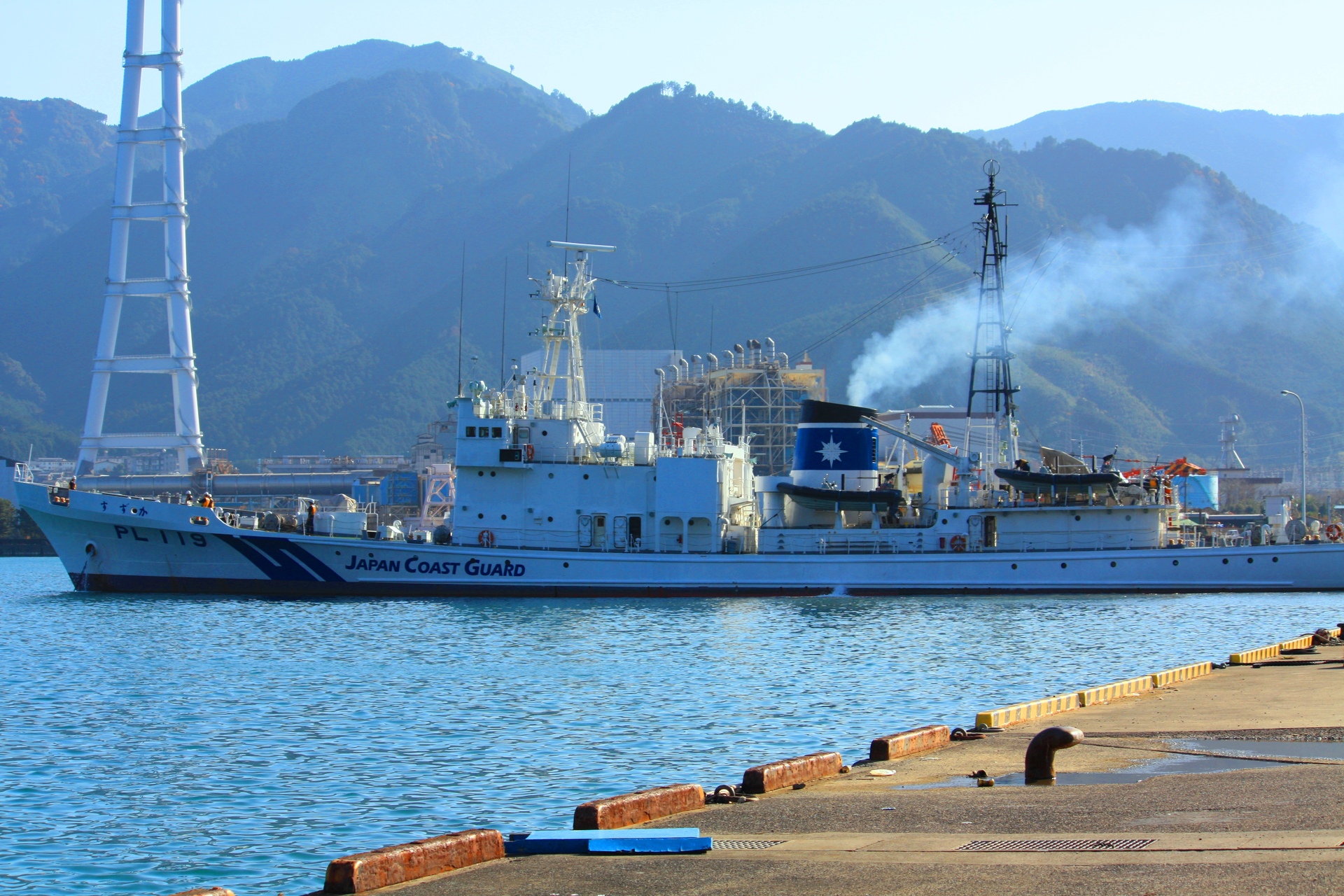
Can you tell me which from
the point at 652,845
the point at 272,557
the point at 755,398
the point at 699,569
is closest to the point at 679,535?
the point at 699,569

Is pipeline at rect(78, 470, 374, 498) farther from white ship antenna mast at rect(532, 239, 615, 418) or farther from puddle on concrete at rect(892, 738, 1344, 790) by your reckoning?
puddle on concrete at rect(892, 738, 1344, 790)

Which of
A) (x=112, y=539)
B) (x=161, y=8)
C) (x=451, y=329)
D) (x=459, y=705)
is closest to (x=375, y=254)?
(x=451, y=329)

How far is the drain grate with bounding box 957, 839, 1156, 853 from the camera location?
22.4 ft

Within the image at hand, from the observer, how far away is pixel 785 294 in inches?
4993

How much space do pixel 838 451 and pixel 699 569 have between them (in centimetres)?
516

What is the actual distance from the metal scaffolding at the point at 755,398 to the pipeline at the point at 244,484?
2576cm

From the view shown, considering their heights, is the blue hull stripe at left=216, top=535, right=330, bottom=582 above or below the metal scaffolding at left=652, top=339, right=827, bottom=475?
below

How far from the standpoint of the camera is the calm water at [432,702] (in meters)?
10.6

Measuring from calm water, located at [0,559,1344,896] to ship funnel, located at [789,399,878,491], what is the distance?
4643 millimetres

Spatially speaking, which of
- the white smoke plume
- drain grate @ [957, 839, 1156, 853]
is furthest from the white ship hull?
the white smoke plume

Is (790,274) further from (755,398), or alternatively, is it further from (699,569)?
(699,569)

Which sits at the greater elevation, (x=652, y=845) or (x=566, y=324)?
(x=566, y=324)

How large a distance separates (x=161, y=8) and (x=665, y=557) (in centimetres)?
5629

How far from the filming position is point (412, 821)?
34.7ft
